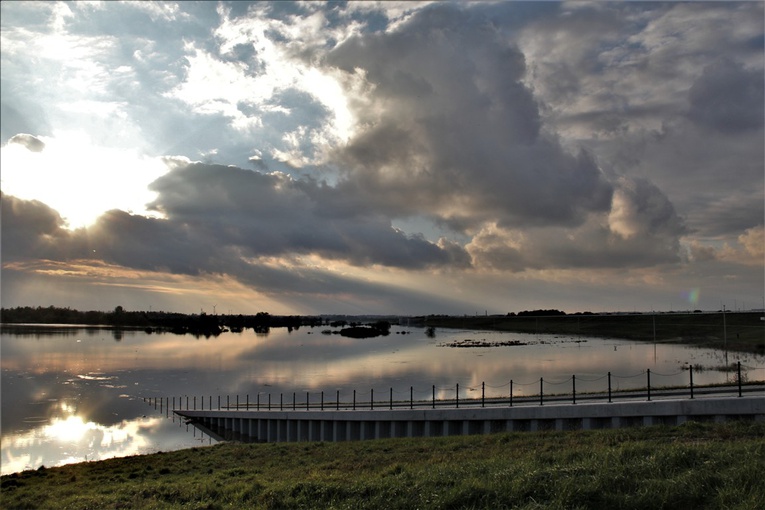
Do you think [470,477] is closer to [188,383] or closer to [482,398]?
[482,398]

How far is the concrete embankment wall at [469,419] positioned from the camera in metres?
18.8

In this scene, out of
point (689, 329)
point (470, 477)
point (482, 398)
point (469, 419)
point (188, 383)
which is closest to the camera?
point (470, 477)

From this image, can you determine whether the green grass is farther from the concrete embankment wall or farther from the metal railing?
the metal railing

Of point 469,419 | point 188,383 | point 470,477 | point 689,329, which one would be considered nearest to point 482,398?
point 469,419

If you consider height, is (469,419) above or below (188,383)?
above

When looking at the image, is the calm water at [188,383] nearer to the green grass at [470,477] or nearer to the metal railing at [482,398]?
the metal railing at [482,398]

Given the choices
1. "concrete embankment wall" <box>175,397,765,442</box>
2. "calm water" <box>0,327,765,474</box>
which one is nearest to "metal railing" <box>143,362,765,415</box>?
"calm water" <box>0,327,765,474</box>

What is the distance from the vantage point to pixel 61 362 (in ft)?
260

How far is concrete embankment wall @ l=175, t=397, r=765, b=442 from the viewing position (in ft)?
61.6

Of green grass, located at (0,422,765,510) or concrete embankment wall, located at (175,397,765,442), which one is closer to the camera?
green grass, located at (0,422,765,510)

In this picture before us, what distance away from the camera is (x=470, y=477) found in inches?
401

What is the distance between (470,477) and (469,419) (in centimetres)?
1363

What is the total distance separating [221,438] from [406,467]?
2509 cm

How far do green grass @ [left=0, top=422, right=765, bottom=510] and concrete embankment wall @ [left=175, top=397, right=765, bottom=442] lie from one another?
9.78ft
